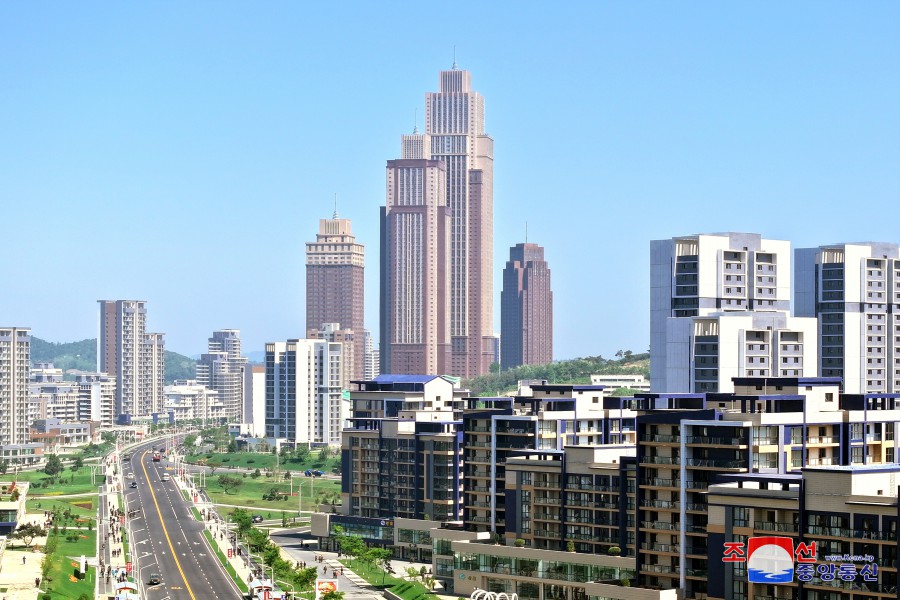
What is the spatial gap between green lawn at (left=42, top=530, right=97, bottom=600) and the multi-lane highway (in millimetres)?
4292

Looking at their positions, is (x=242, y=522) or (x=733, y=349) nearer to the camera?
(x=733, y=349)

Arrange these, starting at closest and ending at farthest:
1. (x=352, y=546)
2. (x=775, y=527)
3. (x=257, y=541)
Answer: (x=775, y=527) < (x=352, y=546) < (x=257, y=541)

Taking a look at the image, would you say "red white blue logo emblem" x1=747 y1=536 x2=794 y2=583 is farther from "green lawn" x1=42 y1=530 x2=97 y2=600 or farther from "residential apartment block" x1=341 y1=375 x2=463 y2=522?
"green lawn" x1=42 y1=530 x2=97 y2=600

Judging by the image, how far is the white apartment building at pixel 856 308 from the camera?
16438 cm

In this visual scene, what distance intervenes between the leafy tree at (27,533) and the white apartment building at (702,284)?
6478 cm

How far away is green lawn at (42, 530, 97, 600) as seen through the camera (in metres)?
120

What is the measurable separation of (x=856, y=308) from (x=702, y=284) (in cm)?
2004

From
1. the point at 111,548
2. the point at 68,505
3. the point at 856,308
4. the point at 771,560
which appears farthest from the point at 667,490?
the point at 68,505

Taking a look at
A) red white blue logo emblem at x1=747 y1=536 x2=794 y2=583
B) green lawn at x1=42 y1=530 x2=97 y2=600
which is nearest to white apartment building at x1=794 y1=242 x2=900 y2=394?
green lawn at x1=42 y1=530 x2=97 y2=600

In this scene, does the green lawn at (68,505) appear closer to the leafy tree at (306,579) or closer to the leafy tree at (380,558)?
the leafy tree at (380,558)

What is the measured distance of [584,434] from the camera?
402 ft

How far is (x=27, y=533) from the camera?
15212 centimetres

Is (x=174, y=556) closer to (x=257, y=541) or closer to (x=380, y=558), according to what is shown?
(x=257, y=541)

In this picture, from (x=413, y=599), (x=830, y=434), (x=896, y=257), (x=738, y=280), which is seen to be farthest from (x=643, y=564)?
(x=896, y=257)
